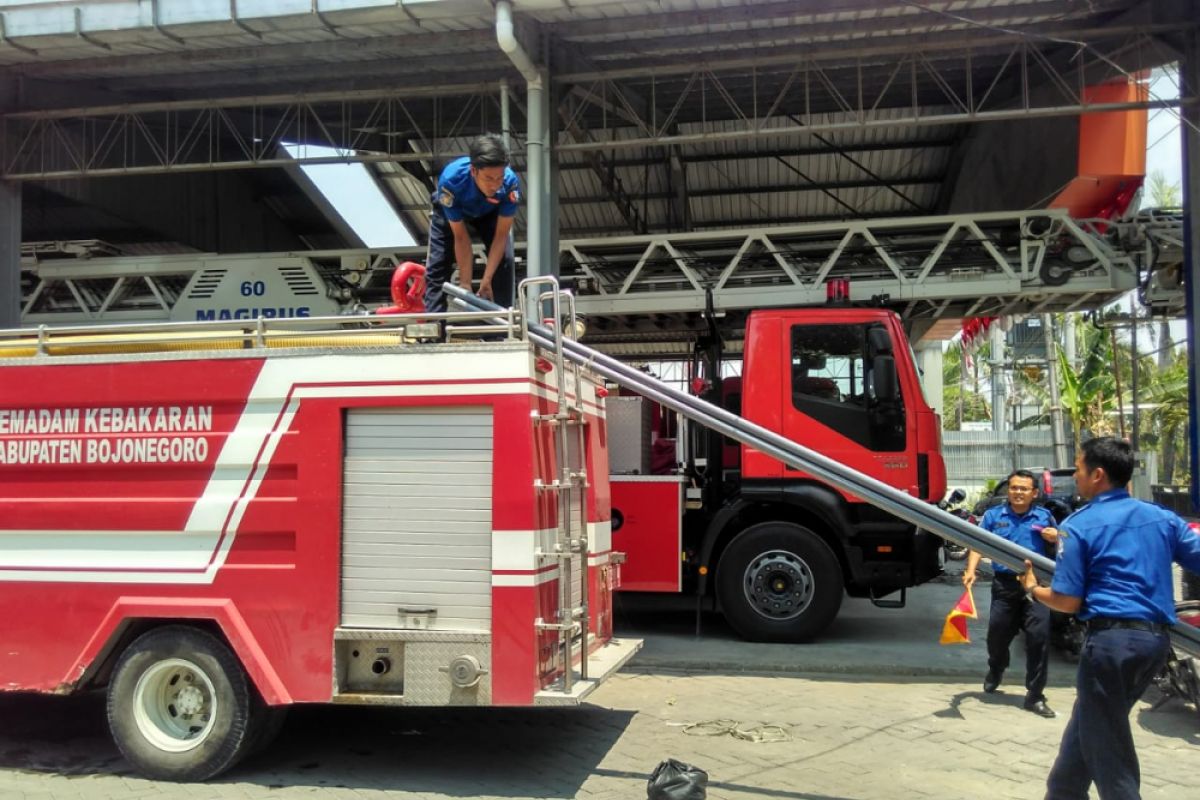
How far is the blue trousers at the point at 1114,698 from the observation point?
349 centimetres

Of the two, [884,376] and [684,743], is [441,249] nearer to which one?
[684,743]

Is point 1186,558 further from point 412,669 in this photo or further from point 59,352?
point 59,352

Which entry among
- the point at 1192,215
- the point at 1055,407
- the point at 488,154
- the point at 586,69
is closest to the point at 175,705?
the point at 488,154

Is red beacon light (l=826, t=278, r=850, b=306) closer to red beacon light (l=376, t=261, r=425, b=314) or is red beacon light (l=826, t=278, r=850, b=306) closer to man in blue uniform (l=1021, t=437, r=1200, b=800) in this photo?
red beacon light (l=376, t=261, r=425, b=314)

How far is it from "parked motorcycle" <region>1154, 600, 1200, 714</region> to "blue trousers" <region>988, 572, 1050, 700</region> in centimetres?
70

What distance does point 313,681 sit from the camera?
14.8 ft

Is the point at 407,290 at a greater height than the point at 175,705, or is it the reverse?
the point at 407,290

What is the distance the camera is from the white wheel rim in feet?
15.4

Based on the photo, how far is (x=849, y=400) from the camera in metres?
7.86

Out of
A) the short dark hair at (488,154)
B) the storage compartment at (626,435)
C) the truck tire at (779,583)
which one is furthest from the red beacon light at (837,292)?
the short dark hair at (488,154)

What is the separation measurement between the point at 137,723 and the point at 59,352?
204 cm

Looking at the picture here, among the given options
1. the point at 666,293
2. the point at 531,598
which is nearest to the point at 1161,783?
the point at 531,598

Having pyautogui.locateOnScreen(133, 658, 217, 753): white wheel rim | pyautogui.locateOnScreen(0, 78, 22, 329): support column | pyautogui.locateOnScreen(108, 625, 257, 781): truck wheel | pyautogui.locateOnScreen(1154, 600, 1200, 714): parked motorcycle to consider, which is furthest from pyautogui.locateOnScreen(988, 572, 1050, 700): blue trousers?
pyautogui.locateOnScreen(0, 78, 22, 329): support column

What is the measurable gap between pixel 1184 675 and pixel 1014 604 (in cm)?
107
